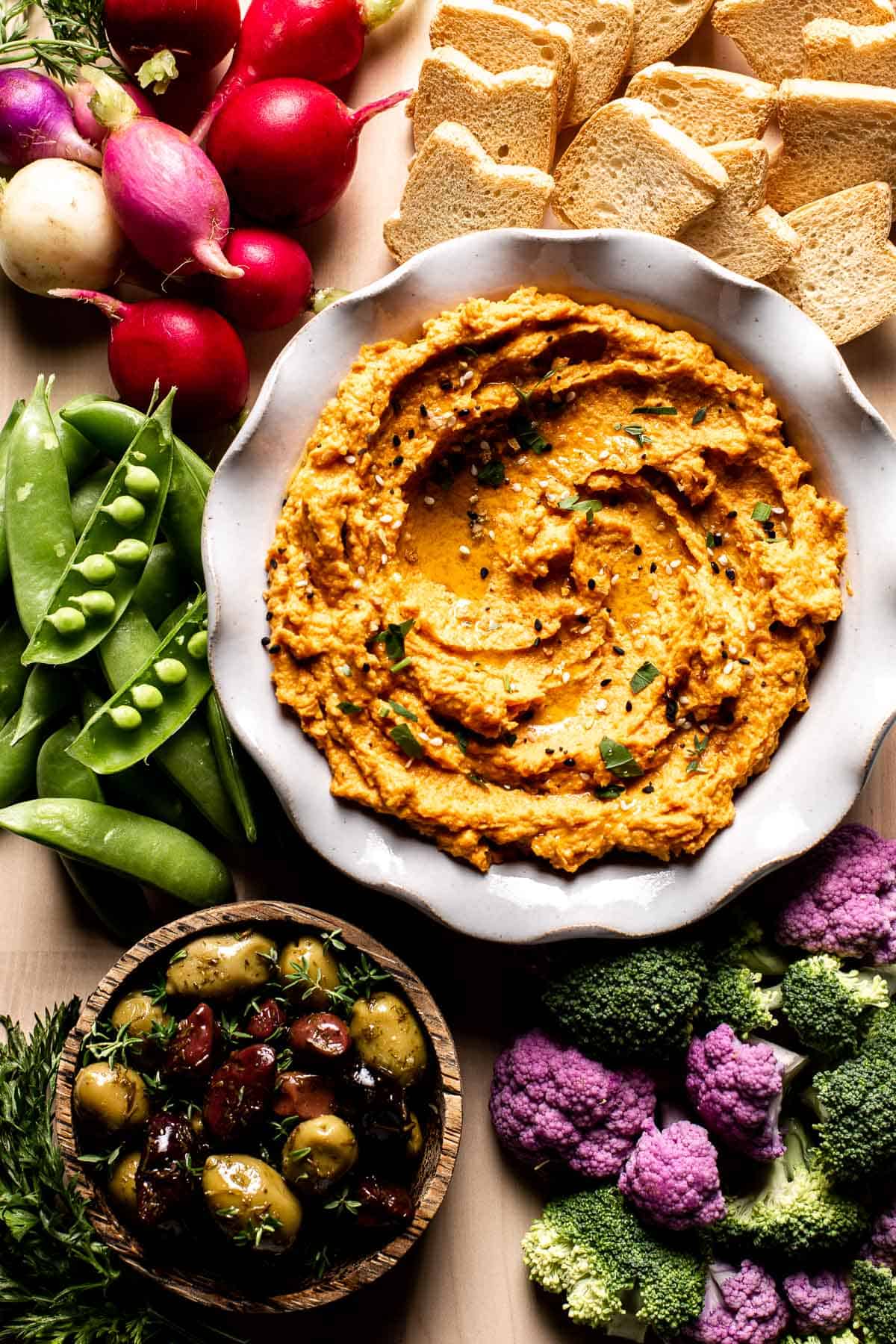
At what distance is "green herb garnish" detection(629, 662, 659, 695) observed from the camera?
2.98 meters

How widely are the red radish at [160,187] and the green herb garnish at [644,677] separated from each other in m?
1.33

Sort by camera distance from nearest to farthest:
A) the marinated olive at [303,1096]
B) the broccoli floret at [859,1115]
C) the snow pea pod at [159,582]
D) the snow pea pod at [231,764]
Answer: the marinated olive at [303,1096] < the broccoli floret at [859,1115] < the snow pea pod at [231,764] < the snow pea pod at [159,582]

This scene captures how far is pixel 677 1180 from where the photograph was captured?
2.93m

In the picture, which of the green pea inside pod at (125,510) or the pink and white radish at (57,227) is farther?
the pink and white radish at (57,227)

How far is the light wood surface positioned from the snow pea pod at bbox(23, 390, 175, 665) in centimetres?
49

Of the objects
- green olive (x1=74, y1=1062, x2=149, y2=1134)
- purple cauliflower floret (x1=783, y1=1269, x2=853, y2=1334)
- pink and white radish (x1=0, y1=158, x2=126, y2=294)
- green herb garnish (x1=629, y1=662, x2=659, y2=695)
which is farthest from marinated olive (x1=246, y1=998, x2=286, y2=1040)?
pink and white radish (x1=0, y1=158, x2=126, y2=294)

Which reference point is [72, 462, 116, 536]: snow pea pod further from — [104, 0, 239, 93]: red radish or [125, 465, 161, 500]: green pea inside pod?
[104, 0, 239, 93]: red radish

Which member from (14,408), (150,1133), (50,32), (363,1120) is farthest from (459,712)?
(50,32)

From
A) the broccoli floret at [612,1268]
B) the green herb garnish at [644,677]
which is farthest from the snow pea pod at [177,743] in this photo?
the broccoli floret at [612,1268]

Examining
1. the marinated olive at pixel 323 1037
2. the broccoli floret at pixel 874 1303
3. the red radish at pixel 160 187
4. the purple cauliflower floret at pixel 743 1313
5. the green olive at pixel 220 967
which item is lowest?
the purple cauliflower floret at pixel 743 1313

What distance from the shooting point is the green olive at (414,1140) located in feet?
9.43

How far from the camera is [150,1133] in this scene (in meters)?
2.78

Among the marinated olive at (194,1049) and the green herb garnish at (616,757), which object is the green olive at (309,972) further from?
the green herb garnish at (616,757)

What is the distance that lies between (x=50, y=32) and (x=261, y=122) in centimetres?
68
